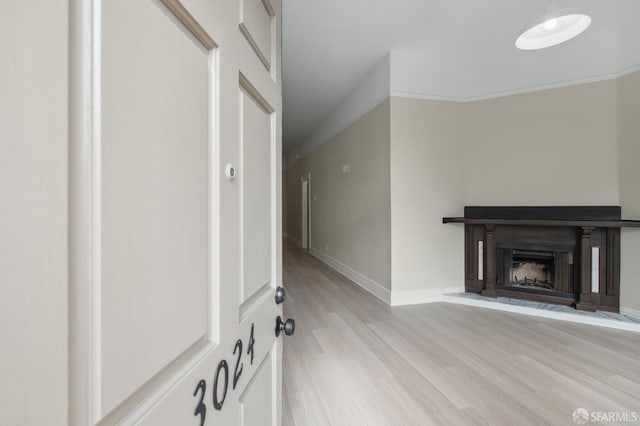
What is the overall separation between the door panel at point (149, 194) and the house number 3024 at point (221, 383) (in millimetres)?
92

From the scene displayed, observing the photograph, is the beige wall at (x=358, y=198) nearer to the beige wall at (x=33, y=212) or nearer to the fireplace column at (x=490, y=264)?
the fireplace column at (x=490, y=264)

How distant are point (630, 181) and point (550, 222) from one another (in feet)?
2.71

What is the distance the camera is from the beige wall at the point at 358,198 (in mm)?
3732

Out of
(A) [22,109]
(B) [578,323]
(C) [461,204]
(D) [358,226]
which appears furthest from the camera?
(D) [358,226]

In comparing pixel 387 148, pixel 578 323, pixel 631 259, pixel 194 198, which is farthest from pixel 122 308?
pixel 631 259

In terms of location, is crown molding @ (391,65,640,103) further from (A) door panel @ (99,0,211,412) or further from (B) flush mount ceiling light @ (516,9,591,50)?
(A) door panel @ (99,0,211,412)

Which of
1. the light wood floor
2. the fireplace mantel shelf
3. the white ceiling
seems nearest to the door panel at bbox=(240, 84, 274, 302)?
the light wood floor

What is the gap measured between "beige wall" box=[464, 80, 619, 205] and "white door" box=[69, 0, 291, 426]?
3.77 m

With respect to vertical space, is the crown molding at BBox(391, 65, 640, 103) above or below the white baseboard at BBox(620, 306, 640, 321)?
above

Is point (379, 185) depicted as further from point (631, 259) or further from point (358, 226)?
point (631, 259)

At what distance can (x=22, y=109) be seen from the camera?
0.24m

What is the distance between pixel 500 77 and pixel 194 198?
4.27m

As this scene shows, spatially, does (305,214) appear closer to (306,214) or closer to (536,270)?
(306,214)

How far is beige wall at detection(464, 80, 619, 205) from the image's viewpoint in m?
3.17
